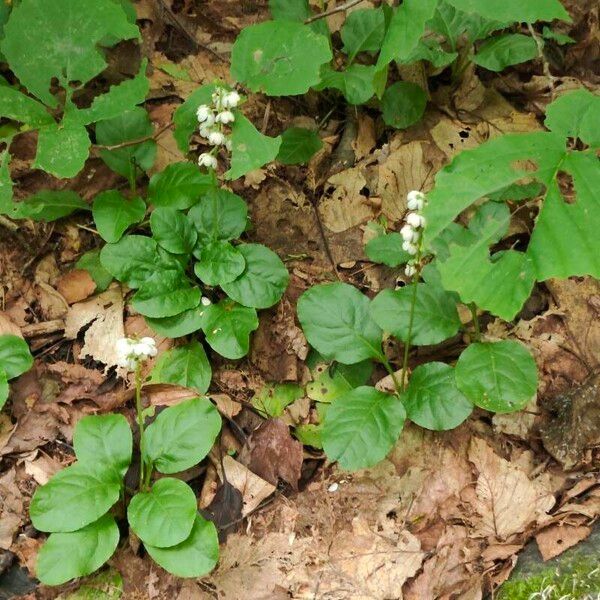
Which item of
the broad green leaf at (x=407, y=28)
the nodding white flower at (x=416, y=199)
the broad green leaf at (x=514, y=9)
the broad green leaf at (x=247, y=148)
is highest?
the broad green leaf at (x=514, y=9)

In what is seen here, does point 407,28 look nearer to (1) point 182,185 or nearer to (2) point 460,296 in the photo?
Answer: (2) point 460,296

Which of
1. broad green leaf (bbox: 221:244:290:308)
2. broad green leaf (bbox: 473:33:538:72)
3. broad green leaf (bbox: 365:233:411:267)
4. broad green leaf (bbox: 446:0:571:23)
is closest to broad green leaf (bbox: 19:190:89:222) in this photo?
broad green leaf (bbox: 221:244:290:308)

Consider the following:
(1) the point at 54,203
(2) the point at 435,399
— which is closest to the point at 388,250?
(2) the point at 435,399

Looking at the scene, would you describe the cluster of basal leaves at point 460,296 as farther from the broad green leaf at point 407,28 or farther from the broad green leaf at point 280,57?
the broad green leaf at point 280,57

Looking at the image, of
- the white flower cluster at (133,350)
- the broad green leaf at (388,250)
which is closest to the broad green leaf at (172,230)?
the white flower cluster at (133,350)

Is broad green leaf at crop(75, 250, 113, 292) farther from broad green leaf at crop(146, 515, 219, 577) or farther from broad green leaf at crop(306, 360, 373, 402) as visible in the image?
broad green leaf at crop(146, 515, 219, 577)

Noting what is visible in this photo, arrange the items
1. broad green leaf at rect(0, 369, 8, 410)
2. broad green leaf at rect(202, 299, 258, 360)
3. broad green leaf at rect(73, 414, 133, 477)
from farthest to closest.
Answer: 1. broad green leaf at rect(202, 299, 258, 360)
2. broad green leaf at rect(0, 369, 8, 410)
3. broad green leaf at rect(73, 414, 133, 477)
